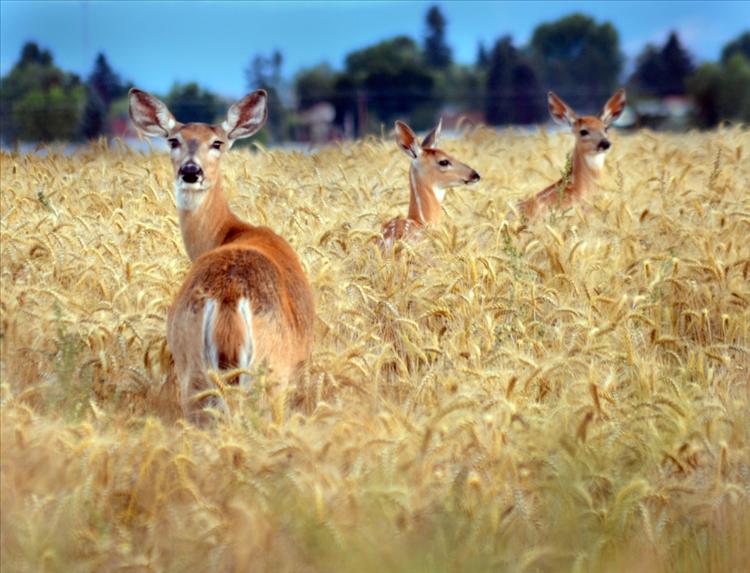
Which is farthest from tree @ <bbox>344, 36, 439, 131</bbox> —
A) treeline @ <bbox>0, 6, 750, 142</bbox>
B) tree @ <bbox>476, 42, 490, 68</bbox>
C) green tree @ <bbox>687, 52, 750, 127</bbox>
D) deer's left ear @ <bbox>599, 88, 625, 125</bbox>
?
deer's left ear @ <bbox>599, 88, 625, 125</bbox>

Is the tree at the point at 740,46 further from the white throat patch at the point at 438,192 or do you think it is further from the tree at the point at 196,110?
the white throat patch at the point at 438,192

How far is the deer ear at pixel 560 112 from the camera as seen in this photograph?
12695 millimetres

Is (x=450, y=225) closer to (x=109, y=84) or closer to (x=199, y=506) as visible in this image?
(x=199, y=506)

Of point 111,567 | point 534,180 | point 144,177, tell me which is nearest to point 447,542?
point 111,567

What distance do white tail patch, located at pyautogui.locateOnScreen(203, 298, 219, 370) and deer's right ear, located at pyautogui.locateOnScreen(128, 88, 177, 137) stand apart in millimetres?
2344

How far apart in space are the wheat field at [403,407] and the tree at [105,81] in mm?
30225

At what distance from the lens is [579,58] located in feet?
212

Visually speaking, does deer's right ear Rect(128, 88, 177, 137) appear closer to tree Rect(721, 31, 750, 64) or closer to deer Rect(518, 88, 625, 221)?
deer Rect(518, 88, 625, 221)

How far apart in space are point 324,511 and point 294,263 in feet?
7.02

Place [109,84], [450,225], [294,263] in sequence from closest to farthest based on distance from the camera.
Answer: [294,263], [450,225], [109,84]

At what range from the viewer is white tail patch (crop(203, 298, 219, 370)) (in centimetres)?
527

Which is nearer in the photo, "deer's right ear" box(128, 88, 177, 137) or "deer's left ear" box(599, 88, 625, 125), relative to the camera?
"deer's right ear" box(128, 88, 177, 137)

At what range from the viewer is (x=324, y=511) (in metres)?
4.25

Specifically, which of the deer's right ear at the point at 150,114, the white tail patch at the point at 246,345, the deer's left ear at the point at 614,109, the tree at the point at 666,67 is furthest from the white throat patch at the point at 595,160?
the tree at the point at 666,67
